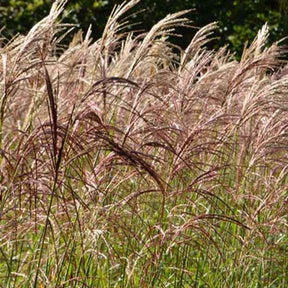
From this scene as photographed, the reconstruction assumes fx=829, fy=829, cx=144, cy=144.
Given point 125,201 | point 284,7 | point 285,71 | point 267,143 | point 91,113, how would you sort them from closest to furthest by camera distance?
point 91,113 < point 125,201 < point 267,143 < point 285,71 < point 284,7

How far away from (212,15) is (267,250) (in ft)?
40.6

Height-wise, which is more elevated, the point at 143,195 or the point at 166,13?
the point at 143,195

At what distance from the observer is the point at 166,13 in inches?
625

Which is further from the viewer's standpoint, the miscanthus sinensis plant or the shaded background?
the shaded background

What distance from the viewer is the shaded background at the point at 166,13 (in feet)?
52.2

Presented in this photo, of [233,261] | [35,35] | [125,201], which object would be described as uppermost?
[35,35]

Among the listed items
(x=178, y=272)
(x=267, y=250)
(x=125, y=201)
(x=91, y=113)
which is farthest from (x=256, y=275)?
(x=91, y=113)

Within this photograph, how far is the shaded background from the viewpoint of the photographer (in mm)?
15906

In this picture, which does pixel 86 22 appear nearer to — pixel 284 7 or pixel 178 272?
pixel 284 7

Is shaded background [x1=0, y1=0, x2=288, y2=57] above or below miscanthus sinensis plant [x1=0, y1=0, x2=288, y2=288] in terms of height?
below

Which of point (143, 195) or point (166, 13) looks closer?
point (143, 195)

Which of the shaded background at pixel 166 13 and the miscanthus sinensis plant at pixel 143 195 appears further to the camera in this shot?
the shaded background at pixel 166 13

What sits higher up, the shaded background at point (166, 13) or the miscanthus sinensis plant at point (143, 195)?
the miscanthus sinensis plant at point (143, 195)

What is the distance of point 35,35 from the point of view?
2.64 m
